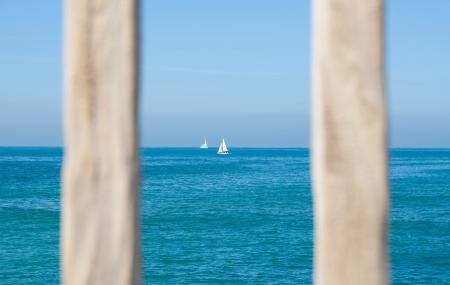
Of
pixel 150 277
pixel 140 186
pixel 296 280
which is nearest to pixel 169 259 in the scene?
pixel 150 277

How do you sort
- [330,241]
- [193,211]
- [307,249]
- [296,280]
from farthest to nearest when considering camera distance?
[193,211] → [307,249] → [296,280] → [330,241]

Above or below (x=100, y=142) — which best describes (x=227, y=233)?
below

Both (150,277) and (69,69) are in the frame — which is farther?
(150,277)

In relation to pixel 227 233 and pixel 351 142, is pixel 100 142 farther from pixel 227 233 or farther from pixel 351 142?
pixel 227 233

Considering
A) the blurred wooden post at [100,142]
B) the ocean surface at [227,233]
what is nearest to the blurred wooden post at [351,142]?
the blurred wooden post at [100,142]

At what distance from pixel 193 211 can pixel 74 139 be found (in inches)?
2456

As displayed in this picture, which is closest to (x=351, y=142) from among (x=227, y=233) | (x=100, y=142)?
(x=100, y=142)

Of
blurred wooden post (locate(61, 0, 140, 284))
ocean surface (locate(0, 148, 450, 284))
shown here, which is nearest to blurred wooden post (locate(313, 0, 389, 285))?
blurred wooden post (locate(61, 0, 140, 284))

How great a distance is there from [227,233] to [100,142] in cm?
5141

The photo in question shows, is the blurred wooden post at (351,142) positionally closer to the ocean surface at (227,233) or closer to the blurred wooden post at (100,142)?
the blurred wooden post at (100,142)

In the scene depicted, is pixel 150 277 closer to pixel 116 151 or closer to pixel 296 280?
pixel 296 280

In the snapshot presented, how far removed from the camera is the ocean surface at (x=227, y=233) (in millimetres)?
39312

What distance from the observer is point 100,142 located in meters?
2.27

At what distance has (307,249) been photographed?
154ft
